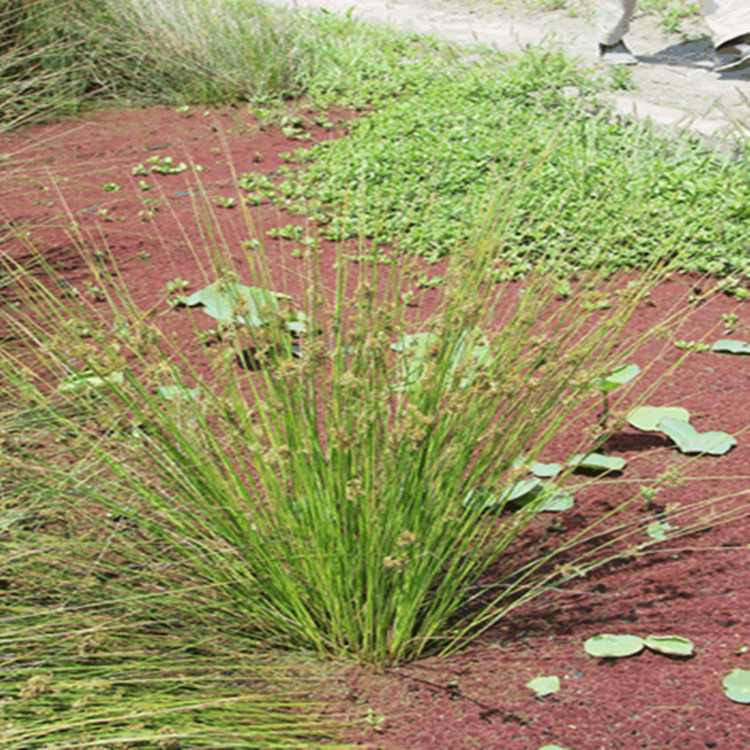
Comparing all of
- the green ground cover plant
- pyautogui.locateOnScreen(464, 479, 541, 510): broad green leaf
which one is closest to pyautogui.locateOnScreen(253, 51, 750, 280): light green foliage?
pyautogui.locateOnScreen(464, 479, 541, 510): broad green leaf

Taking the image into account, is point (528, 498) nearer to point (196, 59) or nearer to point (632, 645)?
point (632, 645)

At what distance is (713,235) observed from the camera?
154 inches

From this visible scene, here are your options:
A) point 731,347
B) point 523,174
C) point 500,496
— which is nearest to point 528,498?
point 500,496

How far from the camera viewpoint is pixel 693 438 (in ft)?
8.24

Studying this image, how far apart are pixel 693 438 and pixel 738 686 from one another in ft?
2.99

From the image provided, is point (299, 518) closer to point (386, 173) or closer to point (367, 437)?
point (367, 437)

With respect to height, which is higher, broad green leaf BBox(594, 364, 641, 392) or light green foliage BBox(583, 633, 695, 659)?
broad green leaf BBox(594, 364, 641, 392)

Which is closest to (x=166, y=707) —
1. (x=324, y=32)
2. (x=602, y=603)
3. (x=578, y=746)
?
(x=578, y=746)

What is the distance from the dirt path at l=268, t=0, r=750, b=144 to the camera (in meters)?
5.16

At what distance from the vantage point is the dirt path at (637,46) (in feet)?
16.9

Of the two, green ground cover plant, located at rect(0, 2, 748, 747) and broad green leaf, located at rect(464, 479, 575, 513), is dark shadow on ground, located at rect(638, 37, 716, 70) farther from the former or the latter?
broad green leaf, located at rect(464, 479, 575, 513)

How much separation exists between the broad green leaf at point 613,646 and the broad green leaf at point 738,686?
0.62 ft

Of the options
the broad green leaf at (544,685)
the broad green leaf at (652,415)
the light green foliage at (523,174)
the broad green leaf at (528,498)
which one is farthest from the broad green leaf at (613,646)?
the light green foliage at (523,174)

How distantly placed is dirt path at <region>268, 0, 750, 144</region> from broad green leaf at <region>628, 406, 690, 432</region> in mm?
2422
